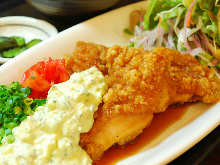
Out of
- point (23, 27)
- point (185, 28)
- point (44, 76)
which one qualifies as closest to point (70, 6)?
point (23, 27)

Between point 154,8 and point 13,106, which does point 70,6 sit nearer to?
point 154,8

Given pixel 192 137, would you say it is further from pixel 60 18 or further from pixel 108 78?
pixel 60 18

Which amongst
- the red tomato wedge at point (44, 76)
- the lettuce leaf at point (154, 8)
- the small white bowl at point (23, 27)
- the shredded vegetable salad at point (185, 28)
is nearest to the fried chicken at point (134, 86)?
the red tomato wedge at point (44, 76)

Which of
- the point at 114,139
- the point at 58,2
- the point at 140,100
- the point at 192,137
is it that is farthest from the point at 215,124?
the point at 58,2

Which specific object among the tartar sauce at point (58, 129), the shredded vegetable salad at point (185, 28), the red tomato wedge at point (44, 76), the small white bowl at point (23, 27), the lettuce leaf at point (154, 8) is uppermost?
the small white bowl at point (23, 27)

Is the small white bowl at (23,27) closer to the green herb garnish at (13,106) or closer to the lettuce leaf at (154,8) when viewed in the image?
the lettuce leaf at (154,8)

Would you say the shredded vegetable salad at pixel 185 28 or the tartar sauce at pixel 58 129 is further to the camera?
the shredded vegetable salad at pixel 185 28
